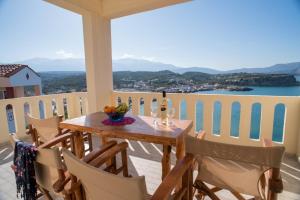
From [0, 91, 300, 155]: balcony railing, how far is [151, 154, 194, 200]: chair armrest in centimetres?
95

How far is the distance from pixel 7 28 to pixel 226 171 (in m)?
4.73

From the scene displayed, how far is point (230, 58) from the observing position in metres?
4.31

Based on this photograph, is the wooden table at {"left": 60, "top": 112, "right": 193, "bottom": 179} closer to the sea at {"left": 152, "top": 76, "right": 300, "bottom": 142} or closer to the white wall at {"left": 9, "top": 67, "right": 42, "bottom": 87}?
the sea at {"left": 152, "top": 76, "right": 300, "bottom": 142}

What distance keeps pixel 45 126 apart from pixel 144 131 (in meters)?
1.26

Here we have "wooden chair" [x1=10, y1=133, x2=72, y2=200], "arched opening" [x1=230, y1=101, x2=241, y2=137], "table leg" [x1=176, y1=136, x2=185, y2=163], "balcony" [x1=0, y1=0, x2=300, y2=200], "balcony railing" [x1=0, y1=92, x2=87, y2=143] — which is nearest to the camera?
"wooden chair" [x1=10, y1=133, x2=72, y2=200]

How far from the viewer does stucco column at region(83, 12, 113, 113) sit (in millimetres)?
3250

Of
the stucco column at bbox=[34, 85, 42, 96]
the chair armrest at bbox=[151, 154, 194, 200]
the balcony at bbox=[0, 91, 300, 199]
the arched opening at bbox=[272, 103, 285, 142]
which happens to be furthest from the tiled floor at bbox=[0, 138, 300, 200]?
the stucco column at bbox=[34, 85, 42, 96]

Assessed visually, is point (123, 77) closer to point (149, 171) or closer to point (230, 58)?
point (149, 171)

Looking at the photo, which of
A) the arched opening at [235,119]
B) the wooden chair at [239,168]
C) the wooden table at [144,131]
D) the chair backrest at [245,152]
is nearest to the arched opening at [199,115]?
the arched opening at [235,119]

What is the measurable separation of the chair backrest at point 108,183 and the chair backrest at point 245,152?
1.72 ft

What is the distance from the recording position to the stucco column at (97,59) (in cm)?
325

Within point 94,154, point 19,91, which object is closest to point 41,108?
point 19,91

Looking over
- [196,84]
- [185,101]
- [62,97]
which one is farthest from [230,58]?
[62,97]

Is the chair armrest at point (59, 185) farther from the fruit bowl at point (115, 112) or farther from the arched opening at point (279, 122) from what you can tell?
the arched opening at point (279, 122)
